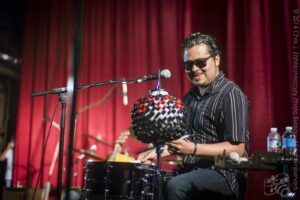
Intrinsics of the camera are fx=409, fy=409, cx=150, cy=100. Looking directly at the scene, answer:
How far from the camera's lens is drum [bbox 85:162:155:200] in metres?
2.55

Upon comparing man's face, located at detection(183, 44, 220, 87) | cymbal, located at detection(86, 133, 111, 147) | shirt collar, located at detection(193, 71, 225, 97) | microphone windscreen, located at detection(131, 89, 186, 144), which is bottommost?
microphone windscreen, located at detection(131, 89, 186, 144)

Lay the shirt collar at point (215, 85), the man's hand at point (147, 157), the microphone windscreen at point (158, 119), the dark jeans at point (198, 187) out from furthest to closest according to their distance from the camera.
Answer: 1. the man's hand at point (147, 157)
2. the shirt collar at point (215, 85)
3. the dark jeans at point (198, 187)
4. the microphone windscreen at point (158, 119)

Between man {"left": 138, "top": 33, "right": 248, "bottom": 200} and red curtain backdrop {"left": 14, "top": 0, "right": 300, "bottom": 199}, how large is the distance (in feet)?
→ 3.94

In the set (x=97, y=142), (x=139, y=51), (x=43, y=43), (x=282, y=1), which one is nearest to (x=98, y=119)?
(x=97, y=142)

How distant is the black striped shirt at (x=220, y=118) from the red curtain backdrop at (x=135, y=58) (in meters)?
1.22

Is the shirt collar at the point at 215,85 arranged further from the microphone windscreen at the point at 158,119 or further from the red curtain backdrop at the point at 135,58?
the red curtain backdrop at the point at 135,58

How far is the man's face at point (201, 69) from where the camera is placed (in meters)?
2.54

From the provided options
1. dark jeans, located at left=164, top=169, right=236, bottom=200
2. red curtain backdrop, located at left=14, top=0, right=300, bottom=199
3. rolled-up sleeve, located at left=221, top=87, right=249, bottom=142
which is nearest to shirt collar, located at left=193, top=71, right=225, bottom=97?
rolled-up sleeve, located at left=221, top=87, right=249, bottom=142

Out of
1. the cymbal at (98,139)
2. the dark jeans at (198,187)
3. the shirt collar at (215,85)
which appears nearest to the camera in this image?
the dark jeans at (198,187)

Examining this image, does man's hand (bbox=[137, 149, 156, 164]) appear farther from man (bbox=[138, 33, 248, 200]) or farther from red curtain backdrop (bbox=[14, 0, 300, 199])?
red curtain backdrop (bbox=[14, 0, 300, 199])

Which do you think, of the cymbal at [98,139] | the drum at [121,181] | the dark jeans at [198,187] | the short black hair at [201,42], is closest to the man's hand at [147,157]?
the drum at [121,181]

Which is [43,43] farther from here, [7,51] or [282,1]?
[282,1]

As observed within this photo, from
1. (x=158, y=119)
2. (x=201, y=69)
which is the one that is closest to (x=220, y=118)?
(x=201, y=69)

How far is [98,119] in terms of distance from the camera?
4738 millimetres
